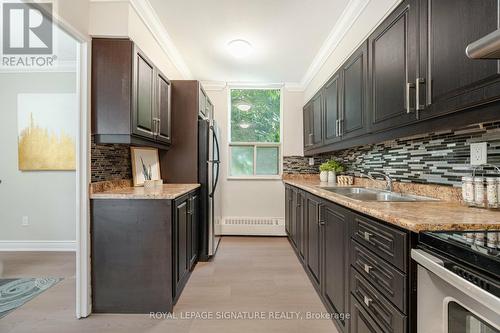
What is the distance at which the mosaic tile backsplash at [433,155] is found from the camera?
1418 millimetres

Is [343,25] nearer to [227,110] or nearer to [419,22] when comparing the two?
[419,22]

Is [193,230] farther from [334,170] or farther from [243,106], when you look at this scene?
[243,106]

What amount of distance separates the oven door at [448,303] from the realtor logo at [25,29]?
3.04 m

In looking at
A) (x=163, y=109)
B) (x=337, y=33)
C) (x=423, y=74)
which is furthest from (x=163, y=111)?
(x=423, y=74)

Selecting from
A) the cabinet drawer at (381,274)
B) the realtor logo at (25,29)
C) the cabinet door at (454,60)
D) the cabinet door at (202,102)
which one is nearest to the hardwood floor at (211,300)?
the cabinet drawer at (381,274)

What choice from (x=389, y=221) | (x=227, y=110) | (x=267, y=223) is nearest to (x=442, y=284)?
(x=389, y=221)

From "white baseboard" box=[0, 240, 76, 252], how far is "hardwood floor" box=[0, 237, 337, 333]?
0.15m

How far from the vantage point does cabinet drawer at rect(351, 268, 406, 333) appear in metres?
1.11

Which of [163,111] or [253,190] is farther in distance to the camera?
[253,190]

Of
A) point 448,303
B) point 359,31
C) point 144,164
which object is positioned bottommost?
point 448,303

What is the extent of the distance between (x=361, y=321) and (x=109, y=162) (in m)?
2.28

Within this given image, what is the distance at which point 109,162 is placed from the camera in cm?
247

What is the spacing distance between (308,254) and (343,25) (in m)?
2.27

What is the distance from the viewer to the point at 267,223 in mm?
4609
